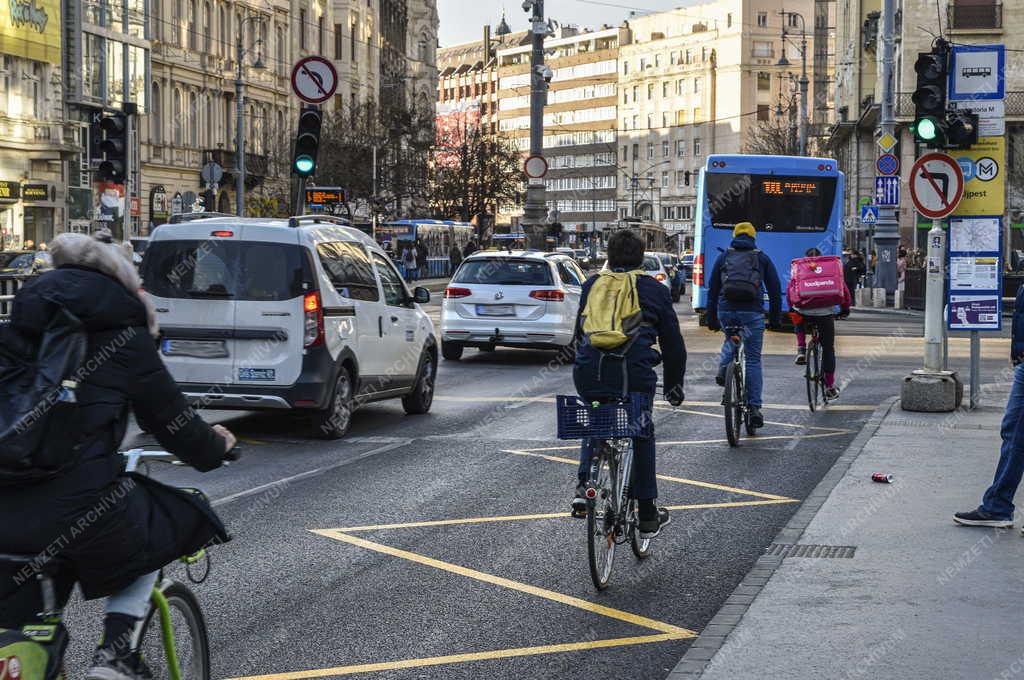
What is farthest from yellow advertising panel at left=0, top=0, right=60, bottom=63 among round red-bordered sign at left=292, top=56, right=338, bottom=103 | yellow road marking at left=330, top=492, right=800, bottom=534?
yellow road marking at left=330, top=492, right=800, bottom=534

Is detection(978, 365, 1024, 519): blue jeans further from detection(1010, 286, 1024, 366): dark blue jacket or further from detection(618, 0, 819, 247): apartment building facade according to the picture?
detection(618, 0, 819, 247): apartment building facade

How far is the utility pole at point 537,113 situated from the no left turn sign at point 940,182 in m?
22.9

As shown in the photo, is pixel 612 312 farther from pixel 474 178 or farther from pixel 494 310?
pixel 474 178

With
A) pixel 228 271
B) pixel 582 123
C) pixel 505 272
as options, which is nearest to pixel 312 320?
pixel 228 271

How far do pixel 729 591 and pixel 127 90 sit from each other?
52544 mm

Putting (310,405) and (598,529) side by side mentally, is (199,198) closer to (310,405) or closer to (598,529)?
(310,405)

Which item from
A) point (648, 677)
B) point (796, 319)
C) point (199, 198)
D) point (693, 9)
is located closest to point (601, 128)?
point (693, 9)

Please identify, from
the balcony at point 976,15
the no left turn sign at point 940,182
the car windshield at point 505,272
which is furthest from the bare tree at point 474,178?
the no left turn sign at point 940,182

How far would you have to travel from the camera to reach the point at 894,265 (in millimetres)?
45094

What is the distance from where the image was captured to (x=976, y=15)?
57250 millimetres

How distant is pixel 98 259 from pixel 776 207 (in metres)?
27.0

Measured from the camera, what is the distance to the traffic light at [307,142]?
16.7 metres

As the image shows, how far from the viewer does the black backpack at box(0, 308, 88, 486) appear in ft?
13.0

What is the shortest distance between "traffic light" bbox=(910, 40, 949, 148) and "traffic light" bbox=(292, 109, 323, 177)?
607 cm
